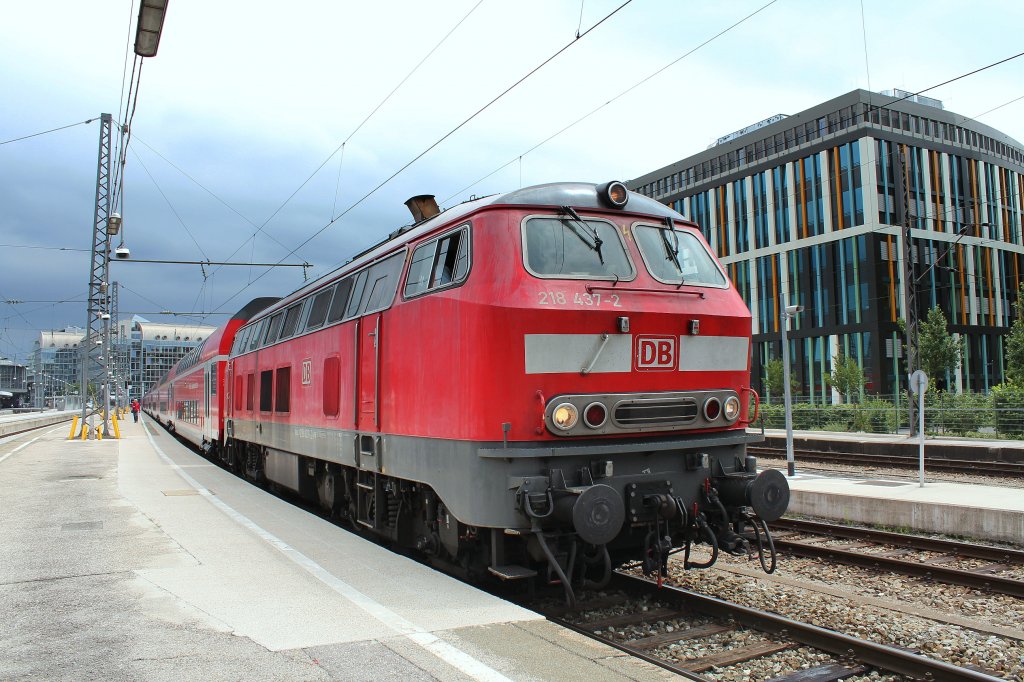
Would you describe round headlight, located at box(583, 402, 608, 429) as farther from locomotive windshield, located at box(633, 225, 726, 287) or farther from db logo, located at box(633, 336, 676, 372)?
locomotive windshield, located at box(633, 225, 726, 287)

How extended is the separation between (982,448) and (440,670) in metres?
21.4

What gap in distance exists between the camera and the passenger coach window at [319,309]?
10203mm

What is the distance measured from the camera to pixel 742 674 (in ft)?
17.3

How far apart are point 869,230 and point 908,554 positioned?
137 ft

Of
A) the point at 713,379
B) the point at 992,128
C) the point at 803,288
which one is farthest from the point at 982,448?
the point at 992,128

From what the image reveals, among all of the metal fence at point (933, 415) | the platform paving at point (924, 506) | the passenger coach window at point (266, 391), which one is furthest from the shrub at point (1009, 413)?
the passenger coach window at point (266, 391)

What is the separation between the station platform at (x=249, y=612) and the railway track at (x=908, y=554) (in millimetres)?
4877

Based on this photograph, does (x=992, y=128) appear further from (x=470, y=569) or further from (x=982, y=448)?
(x=470, y=569)

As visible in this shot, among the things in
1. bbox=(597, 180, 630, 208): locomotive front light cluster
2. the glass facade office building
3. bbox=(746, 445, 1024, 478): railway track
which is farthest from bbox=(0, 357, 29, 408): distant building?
bbox=(597, 180, 630, 208): locomotive front light cluster

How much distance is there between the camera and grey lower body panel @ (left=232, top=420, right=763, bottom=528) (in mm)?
6066

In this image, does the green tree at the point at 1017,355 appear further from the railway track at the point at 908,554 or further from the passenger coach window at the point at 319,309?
the passenger coach window at the point at 319,309

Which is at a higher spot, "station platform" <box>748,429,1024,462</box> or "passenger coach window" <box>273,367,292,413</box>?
"passenger coach window" <box>273,367,292,413</box>

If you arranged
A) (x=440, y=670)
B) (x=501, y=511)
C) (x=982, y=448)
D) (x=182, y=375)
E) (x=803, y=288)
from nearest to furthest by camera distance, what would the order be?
(x=440, y=670) → (x=501, y=511) → (x=982, y=448) → (x=182, y=375) → (x=803, y=288)

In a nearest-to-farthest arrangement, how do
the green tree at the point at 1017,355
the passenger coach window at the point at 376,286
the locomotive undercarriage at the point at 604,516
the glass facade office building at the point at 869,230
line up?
the locomotive undercarriage at the point at 604,516 < the passenger coach window at the point at 376,286 < the green tree at the point at 1017,355 < the glass facade office building at the point at 869,230
